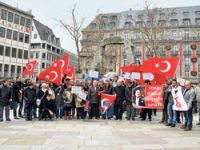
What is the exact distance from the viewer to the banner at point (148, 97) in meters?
14.4

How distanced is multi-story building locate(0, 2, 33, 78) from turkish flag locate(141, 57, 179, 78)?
44.0 metres

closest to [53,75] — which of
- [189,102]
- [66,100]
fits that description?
[66,100]

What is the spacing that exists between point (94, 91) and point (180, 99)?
14.1 feet

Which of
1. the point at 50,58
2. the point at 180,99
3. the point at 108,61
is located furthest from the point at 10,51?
the point at 180,99

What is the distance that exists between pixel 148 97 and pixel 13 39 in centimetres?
4666

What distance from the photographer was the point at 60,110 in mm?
15539

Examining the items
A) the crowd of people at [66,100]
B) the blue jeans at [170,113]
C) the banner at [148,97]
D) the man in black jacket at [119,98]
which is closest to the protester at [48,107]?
the crowd of people at [66,100]

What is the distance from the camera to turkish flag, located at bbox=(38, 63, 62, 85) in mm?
15631

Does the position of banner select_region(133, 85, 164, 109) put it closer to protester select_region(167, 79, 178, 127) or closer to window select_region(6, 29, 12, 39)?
protester select_region(167, 79, 178, 127)

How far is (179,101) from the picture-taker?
12344 millimetres

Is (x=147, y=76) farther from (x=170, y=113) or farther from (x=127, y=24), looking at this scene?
(x=127, y=24)

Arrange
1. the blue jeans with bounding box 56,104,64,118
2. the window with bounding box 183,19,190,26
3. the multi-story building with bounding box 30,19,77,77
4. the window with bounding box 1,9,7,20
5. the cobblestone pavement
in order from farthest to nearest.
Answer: the multi-story building with bounding box 30,19,77,77
the window with bounding box 183,19,190,26
the window with bounding box 1,9,7,20
the blue jeans with bounding box 56,104,64,118
the cobblestone pavement

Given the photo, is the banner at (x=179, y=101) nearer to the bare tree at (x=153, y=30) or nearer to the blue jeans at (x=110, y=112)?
the blue jeans at (x=110, y=112)

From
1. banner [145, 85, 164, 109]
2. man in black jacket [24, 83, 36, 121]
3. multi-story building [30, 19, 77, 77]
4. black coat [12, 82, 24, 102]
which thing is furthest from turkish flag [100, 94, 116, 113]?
multi-story building [30, 19, 77, 77]
